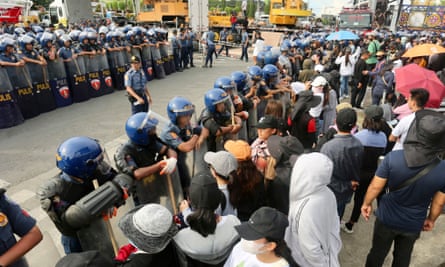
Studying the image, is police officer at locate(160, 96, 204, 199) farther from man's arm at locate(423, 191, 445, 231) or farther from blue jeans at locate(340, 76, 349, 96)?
blue jeans at locate(340, 76, 349, 96)

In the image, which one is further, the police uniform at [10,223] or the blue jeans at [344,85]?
the blue jeans at [344,85]

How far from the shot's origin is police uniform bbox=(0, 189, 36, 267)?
1.85 m

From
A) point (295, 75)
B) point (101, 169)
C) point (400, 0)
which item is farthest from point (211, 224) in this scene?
point (400, 0)

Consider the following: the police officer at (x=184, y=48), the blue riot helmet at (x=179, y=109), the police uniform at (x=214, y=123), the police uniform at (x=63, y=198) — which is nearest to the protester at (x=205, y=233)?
the police uniform at (x=63, y=198)

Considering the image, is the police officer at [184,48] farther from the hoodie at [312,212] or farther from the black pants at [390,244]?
the hoodie at [312,212]

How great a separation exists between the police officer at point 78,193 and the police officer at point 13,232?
0.19 meters

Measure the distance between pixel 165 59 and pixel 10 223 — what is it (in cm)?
1202

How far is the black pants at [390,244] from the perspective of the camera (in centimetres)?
263

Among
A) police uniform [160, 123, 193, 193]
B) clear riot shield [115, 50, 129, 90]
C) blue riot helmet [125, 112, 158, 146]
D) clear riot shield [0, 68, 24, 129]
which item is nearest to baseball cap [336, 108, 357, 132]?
police uniform [160, 123, 193, 193]

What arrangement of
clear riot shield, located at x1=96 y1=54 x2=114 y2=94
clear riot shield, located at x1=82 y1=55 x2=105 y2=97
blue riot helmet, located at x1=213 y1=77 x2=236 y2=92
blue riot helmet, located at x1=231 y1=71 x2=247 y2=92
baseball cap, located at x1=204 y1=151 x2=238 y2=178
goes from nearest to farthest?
baseball cap, located at x1=204 y1=151 x2=238 y2=178, blue riot helmet, located at x1=213 y1=77 x2=236 y2=92, blue riot helmet, located at x1=231 y1=71 x2=247 y2=92, clear riot shield, located at x1=82 y1=55 x2=105 y2=97, clear riot shield, located at x1=96 y1=54 x2=114 y2=94

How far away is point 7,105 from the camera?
6801mm

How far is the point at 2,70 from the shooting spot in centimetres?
649

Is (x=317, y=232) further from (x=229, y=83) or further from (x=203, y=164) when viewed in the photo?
(x=229, y=83)

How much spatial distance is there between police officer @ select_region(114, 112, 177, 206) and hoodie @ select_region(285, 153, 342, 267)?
53.3 inches
